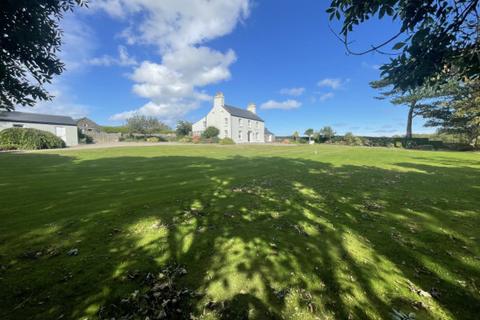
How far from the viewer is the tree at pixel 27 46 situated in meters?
4.12

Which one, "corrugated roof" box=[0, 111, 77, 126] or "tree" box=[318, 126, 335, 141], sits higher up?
"corrugated roof" box=[0, 111, 77, 126]

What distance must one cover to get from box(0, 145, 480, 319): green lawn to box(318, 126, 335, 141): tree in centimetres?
5043

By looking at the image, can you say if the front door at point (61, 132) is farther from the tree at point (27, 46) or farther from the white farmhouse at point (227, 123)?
the tree at point (27, 46)

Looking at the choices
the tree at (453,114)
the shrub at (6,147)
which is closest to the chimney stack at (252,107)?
the tree at (453,114)

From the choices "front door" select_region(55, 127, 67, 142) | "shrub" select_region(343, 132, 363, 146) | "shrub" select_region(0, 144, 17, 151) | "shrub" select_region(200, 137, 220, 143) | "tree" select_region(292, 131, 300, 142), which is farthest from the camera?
"tree" select_region(292, 131, 300, 142)

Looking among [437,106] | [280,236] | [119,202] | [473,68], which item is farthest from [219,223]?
[437,106]

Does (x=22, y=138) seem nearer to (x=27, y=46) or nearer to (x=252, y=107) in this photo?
(x=27, y=46)

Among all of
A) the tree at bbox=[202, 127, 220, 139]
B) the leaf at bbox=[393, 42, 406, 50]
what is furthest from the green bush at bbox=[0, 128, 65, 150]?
the leaf at bbox=[393, 42, 406, 50]

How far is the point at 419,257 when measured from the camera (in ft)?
12.4

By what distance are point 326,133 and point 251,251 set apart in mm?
57125

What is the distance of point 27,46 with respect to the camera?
4.59m

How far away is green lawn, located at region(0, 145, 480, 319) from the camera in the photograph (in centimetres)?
276

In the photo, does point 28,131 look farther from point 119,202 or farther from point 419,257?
point 419,257

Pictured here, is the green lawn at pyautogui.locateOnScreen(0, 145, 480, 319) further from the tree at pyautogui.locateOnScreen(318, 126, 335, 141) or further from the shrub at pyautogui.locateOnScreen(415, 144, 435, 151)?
the tree at pyautogui.locateOnScreen(318, 126, 335, 141)
